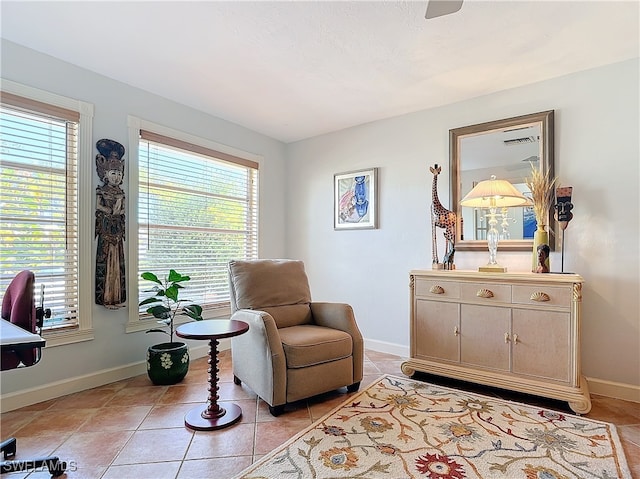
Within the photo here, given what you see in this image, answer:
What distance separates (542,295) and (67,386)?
351 cm

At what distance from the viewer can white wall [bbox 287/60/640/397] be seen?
2.65 m

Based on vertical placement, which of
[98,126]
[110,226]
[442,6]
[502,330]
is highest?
[442,6]

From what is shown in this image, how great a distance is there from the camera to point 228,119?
3.90 m

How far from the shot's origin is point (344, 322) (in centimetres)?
277

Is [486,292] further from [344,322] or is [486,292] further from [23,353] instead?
[23,353]

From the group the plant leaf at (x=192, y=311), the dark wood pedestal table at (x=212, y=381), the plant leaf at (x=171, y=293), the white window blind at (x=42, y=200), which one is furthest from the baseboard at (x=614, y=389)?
the white window blind at (x=42, y=200)

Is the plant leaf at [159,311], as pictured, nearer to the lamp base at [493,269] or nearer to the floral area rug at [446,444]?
the floral area rug at [446,444]

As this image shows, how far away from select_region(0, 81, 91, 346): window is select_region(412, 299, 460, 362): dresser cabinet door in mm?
2663

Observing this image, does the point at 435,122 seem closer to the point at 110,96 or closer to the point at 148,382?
the point at 110,96

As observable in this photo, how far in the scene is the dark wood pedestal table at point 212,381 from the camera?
2121 mm

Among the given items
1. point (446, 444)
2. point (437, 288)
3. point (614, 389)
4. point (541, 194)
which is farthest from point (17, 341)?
point (614, 389)

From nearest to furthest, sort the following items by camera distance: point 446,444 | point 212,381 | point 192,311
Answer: point 446,444 → point 212,381 → point 192,311

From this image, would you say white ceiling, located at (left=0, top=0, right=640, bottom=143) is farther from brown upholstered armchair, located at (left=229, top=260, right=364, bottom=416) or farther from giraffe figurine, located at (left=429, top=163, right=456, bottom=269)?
brown upholstered armchair, located at (left=229, top=260, right=364, bottom=416)

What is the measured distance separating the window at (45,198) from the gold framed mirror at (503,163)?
319 centimetres
